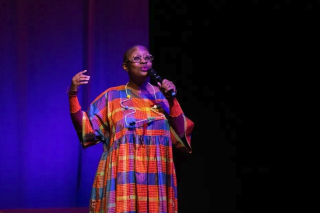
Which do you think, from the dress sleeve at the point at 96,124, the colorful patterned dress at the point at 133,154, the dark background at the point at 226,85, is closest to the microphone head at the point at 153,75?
the colorful patterned dress at the point at 133,154

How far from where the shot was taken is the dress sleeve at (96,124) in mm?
2656

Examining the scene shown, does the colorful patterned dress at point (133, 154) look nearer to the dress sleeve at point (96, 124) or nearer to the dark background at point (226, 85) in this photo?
the dress sleeve at point (96, 124)

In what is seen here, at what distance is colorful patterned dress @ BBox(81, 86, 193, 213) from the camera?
2492mm

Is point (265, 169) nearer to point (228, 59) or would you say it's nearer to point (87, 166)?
point (228, 59)

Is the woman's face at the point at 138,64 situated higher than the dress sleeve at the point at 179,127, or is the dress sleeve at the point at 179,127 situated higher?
the woman's face at the point at 138,64

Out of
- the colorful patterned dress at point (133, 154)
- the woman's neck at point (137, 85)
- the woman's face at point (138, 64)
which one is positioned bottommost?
the colorful patterned dress at point (133, 154)

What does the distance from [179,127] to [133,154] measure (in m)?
0.31

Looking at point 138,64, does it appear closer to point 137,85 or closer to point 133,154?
point 137,85

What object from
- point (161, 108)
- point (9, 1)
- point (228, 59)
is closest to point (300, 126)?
point (228, 59)

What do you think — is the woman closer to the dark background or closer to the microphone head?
the microphone head

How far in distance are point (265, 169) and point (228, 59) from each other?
32.3 inches

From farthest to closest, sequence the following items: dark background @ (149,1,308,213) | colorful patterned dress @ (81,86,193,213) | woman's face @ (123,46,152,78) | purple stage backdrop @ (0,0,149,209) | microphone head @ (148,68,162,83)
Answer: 1. dark background @ (149,1,308,213)
2. purple stage backdrop @ (0,0,149,209)
3. woman's face @ (123,46,152,78)
4. microphone head @ (148,68,162,83)
5. colorful patterned dress @ (81,86,193,213)

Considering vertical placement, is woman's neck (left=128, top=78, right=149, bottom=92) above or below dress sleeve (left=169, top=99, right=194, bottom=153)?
above

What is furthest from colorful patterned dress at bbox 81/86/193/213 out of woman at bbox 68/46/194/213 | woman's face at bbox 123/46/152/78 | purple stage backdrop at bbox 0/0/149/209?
purple stage backdrop at bbox 0/0/149/209
